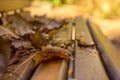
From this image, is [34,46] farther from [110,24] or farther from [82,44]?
[110,24]

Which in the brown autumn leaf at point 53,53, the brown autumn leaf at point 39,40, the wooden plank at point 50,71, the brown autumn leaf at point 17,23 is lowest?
the wooden plank at point 50,71

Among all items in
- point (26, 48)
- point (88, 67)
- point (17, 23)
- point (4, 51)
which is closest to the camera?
point (88, 67)

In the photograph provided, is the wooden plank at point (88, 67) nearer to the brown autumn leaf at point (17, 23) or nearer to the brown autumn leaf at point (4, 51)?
the brown autumn leaf at point (4, 51)

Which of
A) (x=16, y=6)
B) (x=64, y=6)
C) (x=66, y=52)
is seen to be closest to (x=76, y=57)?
(x=66, y=52)

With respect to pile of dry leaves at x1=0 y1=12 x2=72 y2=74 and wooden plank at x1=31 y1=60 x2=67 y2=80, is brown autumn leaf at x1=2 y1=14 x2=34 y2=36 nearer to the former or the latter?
pile of dry leaves at x1=0 y1=12 x2=72 y2=74

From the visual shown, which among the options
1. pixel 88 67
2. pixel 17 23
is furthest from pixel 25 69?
pixel 17 23

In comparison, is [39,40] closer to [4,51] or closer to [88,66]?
[4,51]

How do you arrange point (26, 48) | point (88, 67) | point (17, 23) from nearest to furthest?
point (88, 67) < point (26, 48) < point (17, 23)

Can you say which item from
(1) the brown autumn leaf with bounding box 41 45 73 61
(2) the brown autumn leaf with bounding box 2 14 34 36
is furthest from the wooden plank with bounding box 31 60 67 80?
(2) the brown autumn leaf with bounding box 2 14 34 36

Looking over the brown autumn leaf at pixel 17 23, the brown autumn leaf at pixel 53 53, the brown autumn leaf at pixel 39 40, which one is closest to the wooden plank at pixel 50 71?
the brown autumn leaf at pixel 53 53

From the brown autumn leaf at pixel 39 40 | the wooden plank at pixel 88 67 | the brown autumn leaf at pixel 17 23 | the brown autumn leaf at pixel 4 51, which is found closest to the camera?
the wooden plank at pixel 88 67

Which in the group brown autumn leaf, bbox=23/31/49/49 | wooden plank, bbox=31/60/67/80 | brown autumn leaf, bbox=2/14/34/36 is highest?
brown autumn leaf, bbox=2/14/34/36
